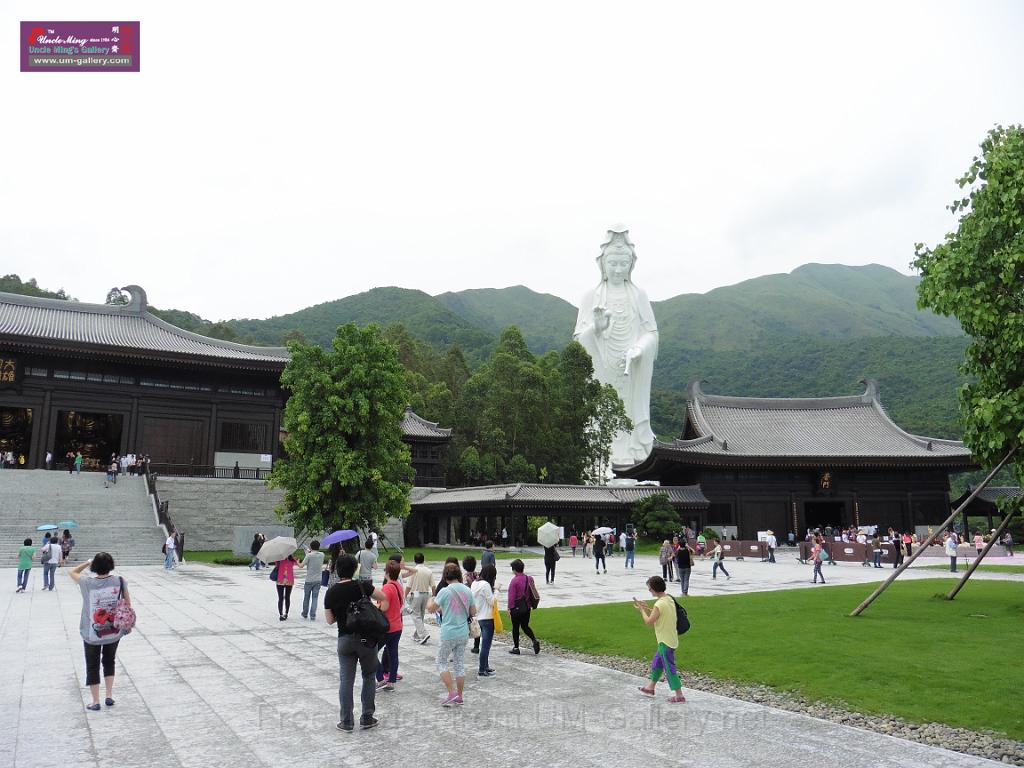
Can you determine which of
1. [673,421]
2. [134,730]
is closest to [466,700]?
[134,730]

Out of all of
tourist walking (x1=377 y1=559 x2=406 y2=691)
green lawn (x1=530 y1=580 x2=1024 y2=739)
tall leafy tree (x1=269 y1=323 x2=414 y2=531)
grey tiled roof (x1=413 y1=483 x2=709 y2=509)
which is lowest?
green lawn (x1=530 y1=580 x2=1024 y2=739)

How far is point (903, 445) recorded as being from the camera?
40469 millimetres

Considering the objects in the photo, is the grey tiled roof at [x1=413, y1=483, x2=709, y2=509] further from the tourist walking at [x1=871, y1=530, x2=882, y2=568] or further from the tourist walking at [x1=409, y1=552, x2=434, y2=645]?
the tourist walking at [x1=409, y1=552, x2=434, y2=645]

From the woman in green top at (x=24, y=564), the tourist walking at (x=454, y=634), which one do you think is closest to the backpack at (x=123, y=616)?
the tourist walking at (x=454, y=634)

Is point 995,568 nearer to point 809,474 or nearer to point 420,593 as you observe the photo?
point 809,474

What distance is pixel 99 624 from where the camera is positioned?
6664 mm

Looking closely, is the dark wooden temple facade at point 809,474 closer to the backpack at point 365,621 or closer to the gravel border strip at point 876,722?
the gravel border strip at point 876,722

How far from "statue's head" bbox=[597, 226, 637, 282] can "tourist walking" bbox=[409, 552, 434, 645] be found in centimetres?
4289

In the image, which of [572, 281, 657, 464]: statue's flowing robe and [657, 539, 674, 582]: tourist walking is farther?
[572, 281, 657, 464]: statue's flowing robe

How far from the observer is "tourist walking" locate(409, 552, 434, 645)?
1038 cm

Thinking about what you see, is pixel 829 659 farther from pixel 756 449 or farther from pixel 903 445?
pixel 903 445

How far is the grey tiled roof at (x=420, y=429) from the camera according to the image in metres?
39.4

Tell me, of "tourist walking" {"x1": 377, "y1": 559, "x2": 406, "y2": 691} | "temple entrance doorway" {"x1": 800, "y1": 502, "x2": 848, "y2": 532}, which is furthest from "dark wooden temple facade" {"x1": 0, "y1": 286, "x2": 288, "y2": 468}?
"tourist walking" {"x1": 377, "y1": 559, "x2": 406, "y2": 691}

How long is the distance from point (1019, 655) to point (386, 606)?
7396mm
